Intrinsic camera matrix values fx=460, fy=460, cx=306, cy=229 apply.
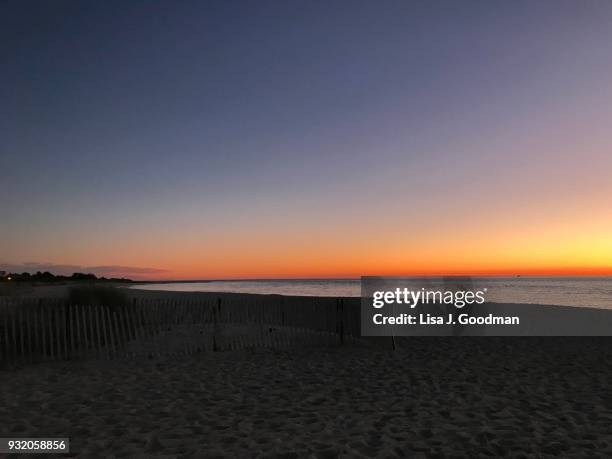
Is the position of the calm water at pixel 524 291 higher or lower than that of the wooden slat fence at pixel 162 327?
lower

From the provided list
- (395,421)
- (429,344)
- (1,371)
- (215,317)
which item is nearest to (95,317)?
(1,371)

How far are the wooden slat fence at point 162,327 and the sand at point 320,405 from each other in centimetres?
88

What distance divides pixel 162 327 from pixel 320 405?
8320 mm

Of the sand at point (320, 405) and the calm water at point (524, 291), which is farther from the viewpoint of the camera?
the calm water at point (524, 291)

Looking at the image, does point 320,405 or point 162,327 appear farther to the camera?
point 162,327

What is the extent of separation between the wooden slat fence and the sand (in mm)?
878

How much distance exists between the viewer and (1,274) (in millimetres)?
67125

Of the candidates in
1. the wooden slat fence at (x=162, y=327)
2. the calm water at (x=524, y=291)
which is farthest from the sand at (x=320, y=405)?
the calm water at (x=524, y=291)

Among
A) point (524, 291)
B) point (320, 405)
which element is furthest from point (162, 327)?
point (524, 291)

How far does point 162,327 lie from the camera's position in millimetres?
14570

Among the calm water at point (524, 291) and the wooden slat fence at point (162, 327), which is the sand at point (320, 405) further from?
the calm water at point (524, 291)

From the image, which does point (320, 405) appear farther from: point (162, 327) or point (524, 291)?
point (524, 291)

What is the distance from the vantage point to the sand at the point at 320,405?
5945 millimetres

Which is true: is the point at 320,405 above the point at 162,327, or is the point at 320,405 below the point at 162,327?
below
